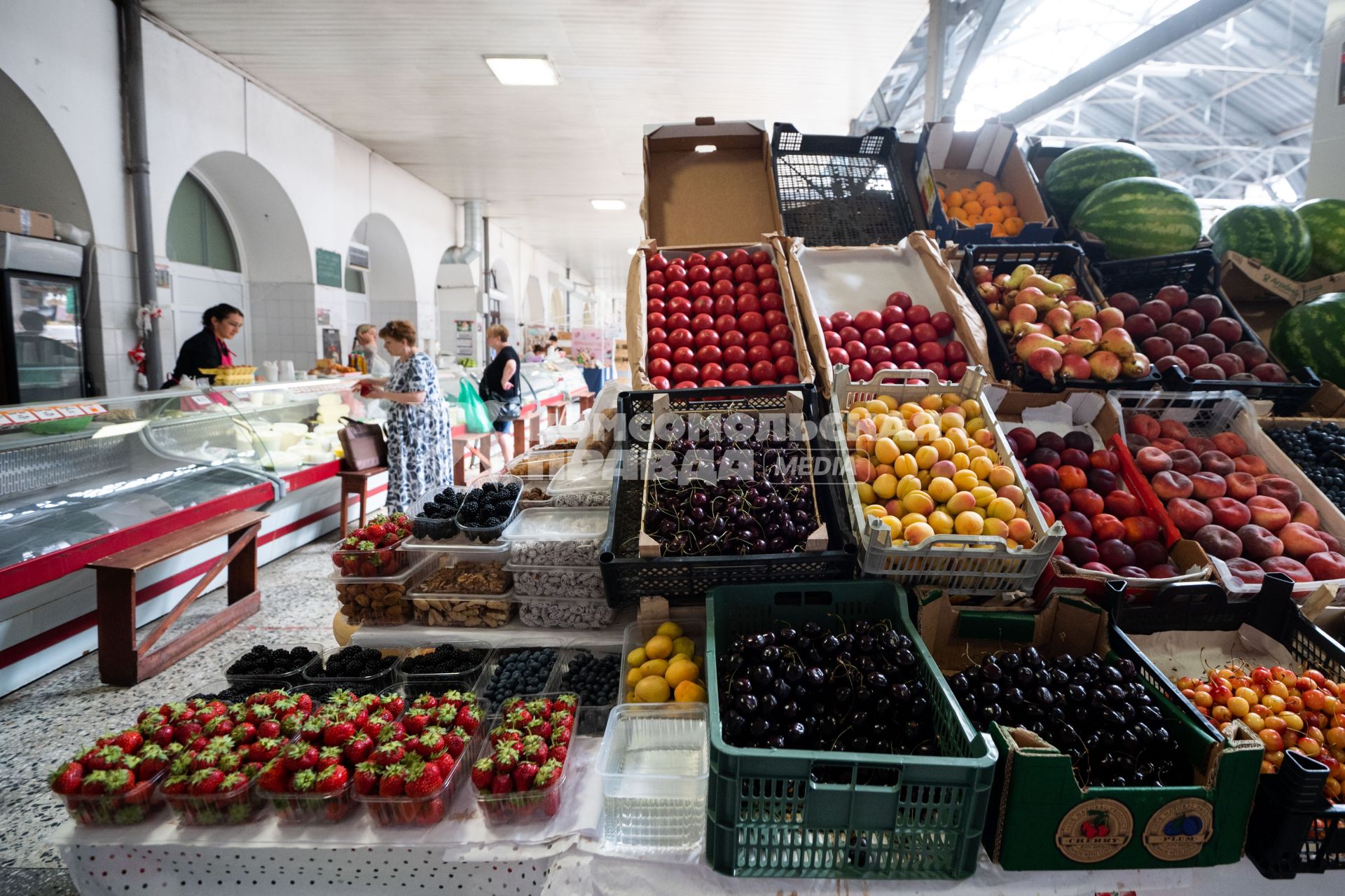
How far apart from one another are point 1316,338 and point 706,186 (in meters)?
2.95

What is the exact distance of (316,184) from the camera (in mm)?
7656

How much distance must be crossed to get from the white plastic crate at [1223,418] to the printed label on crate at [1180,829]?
1462mm

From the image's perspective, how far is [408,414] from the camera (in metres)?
4.91

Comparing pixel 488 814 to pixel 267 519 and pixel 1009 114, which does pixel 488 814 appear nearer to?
pixel 267 519

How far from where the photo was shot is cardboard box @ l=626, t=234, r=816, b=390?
2.53 metres

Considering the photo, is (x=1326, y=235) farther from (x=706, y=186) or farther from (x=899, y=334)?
(x=706, y=186)

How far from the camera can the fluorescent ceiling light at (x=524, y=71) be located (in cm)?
608

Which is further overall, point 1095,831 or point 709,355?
point 709,355

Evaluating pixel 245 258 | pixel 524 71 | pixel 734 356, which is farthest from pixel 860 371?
pixel 245 258

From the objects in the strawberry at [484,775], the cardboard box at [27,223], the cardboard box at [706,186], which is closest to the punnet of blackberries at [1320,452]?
the cardboard box at [706,186]

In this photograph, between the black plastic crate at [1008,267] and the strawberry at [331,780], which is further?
the black plastic crate at [1008,267]

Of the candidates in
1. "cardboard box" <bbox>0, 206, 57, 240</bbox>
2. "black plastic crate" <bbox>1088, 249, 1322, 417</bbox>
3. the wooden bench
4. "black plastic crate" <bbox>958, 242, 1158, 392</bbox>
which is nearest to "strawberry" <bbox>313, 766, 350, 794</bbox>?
the wooden bench

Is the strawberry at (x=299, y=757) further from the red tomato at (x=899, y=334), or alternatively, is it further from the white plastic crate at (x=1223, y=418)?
the white plastic crate at (x=1223, y=418)

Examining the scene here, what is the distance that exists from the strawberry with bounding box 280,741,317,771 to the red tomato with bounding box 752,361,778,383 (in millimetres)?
1867
